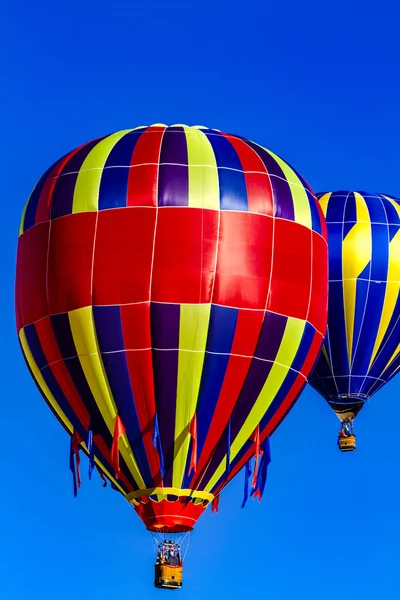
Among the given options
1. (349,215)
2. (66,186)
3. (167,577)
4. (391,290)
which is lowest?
(167,577)

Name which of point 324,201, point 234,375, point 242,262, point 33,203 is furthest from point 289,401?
point 324,201

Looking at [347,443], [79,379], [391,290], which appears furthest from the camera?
[347,443]

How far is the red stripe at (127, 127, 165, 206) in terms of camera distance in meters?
32.0

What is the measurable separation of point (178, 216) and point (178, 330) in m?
1.82

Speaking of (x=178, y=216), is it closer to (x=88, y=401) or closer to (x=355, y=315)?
(x=88, y=401)

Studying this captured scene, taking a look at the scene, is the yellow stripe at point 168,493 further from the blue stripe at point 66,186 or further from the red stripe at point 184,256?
the blue stripe at point 66,186

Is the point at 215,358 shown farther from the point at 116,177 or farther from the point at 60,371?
the point at 116,177

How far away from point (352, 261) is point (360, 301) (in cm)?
79

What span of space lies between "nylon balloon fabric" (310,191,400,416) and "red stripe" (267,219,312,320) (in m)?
6.07

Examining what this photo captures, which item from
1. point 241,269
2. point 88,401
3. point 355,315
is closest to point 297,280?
point 241,269

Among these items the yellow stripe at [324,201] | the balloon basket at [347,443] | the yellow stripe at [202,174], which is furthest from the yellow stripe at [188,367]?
the balloon basket at [347,443]

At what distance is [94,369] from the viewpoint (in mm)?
31828

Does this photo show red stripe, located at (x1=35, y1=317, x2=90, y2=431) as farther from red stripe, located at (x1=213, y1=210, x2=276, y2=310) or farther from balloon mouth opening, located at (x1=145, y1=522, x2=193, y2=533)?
red stripe, located at (x1=213, y1=210, x2=276, y2=310)

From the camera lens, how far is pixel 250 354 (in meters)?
32.0
